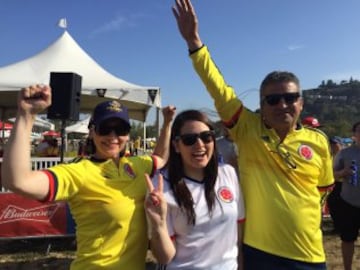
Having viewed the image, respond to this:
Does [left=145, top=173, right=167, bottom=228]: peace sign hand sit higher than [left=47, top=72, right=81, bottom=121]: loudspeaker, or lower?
lower

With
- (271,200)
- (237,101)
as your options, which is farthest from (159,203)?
(237,101)

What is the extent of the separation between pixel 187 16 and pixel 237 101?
0.60 m

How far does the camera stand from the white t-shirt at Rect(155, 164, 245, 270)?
199 centimetres

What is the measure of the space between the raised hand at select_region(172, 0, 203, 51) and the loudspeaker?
167 inches

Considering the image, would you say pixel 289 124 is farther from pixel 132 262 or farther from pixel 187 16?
pixel 132 262

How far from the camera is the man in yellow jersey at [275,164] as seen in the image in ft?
7.61

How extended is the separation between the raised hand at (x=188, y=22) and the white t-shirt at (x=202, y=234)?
85 cm

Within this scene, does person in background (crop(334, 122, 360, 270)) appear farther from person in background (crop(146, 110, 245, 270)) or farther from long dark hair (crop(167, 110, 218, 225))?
long dark hair (crop(167, 110, 218, 225))

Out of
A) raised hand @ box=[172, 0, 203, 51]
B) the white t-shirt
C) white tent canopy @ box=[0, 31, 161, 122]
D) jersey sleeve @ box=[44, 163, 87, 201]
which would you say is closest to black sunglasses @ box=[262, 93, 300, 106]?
raised hand @ box=[172, 0, 203, 51]

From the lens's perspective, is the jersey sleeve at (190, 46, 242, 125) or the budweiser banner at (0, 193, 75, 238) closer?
the jersey sleeve at (190, 46, 242, 125)

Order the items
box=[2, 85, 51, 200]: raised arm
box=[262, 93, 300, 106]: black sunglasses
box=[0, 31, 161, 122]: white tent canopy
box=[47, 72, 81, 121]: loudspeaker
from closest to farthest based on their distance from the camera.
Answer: box=[2, 85, 51, 200]: raised arm < box=[262, 93, 300, 106]: black sunglasses < box=[47, 72, 81, 121]: loudspeaker < box=[0, 31, 161, 122]: white tent canopy

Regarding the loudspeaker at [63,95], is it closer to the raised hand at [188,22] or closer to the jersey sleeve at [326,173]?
the raised hand at [188,22]

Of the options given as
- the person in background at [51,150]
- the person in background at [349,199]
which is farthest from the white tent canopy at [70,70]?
the person in background at [349,199]

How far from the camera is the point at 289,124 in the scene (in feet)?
8.00
